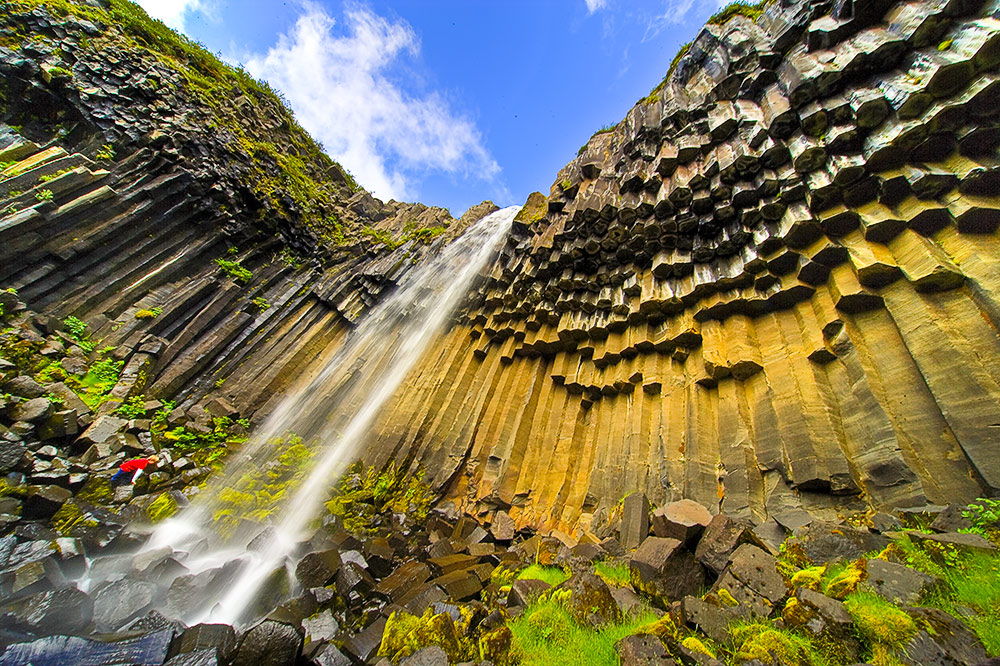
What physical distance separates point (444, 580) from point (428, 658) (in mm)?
2330

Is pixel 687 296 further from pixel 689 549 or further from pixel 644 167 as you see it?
pixel 689 549

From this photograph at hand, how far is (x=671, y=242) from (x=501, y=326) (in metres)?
6.07

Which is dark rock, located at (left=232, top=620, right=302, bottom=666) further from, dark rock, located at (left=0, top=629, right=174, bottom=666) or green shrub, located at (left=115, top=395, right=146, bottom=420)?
green shrub, located at (left=115, top=395, right=146, bottom=420)

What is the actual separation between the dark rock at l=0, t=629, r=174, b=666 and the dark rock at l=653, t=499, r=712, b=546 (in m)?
5.93

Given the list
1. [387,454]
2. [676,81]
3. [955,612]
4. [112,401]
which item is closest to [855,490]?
[955,612]

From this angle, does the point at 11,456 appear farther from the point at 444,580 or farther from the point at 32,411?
the point at 444,580

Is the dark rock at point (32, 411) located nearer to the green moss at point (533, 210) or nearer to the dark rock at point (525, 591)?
the dark rock at point (525, 591)

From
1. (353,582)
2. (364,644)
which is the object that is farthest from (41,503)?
(364,644)

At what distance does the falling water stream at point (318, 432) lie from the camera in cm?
687

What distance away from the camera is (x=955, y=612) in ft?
8.71

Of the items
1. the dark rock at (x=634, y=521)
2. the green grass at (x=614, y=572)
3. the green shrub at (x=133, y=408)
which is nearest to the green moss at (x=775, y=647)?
the green grass at (x=614, y=572)

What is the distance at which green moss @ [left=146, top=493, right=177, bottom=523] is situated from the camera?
823cm

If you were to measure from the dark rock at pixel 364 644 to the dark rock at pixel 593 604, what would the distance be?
7.50ft

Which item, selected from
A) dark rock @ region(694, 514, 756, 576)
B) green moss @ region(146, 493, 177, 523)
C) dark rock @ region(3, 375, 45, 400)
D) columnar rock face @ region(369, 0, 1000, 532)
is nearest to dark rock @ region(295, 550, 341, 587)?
columnar rock face @ region(369, 0, 1000, 532)
